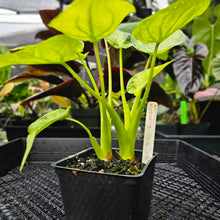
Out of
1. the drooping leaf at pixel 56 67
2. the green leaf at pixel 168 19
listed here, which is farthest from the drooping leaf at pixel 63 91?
the green leaf at pixel 168 19

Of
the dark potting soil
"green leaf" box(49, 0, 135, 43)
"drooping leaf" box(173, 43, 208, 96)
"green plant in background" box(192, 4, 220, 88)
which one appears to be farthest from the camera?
"green plant in background" box(192, 4, 220, 88)

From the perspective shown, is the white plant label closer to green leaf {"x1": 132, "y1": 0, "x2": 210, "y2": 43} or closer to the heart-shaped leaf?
green leaf {"x1": 132, "y1": 0, "x2": 210, "y2": 43}

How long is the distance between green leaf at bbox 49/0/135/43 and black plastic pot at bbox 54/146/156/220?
21 centimetres

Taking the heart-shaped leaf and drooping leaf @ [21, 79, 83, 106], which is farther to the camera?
the heart-shaped leaf

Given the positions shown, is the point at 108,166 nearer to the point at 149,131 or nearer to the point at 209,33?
the point at 149,131

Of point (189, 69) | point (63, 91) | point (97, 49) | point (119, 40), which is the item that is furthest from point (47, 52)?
point (189, 69)

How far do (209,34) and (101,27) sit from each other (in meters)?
1.45

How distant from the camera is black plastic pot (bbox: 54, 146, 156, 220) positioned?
0.32 meters

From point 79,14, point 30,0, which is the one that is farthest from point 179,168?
point 30,0

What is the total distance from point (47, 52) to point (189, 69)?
0.83 meters

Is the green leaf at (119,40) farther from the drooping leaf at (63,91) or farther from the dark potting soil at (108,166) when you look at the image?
the drooping leaf at (63,91)

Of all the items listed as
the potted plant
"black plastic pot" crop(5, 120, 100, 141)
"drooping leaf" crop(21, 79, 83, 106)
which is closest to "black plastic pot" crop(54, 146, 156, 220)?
the potted plant

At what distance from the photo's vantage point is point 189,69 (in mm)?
982

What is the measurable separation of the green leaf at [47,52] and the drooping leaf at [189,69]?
0.69 m
